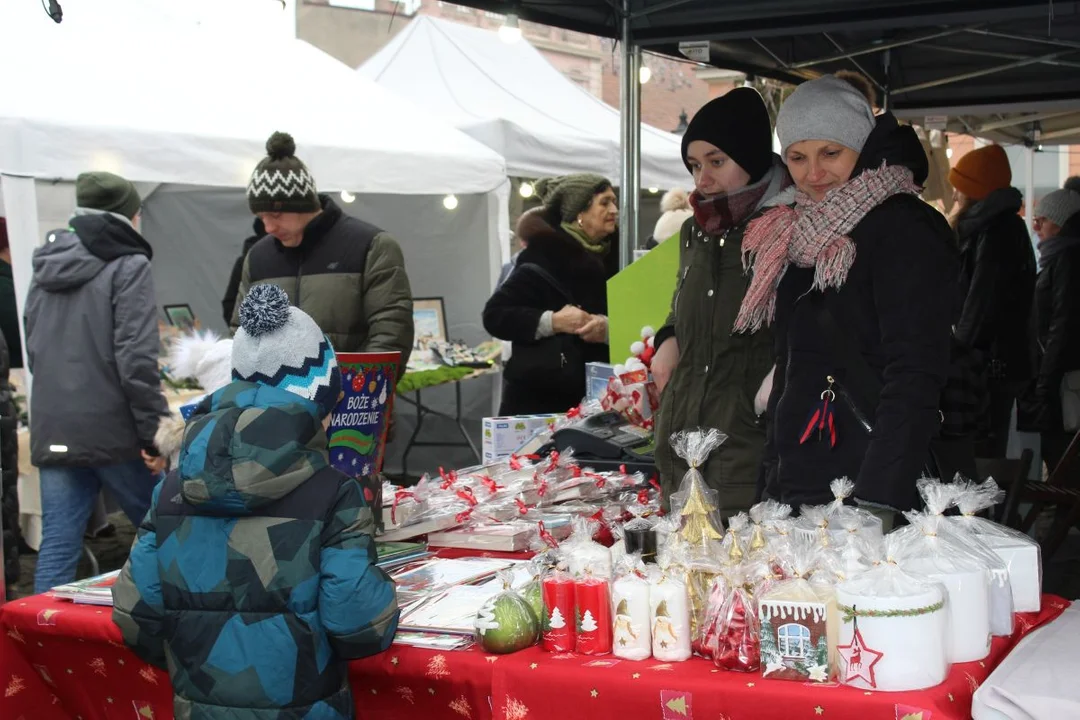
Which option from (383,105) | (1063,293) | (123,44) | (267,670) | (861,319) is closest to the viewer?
(267,670)

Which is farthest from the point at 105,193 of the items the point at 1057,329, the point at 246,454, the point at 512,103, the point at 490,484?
the point at 512,103

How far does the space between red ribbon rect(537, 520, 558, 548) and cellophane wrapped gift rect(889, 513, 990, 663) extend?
36.9 inches

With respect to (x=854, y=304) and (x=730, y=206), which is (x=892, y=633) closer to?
(x=854, y=304)

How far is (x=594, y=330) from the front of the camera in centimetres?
482

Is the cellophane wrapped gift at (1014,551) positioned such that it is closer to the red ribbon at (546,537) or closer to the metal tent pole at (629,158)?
the red ribbon at (546,537)

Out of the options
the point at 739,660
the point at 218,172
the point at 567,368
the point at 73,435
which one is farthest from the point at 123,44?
the point at 739,660

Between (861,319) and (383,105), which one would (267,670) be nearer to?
(861,319)

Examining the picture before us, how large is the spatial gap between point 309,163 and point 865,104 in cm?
447

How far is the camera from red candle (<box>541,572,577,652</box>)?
2004 mm

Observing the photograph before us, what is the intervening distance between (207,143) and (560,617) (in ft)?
15.2

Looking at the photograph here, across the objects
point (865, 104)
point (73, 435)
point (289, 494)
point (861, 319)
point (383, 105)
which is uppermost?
point (383, 105)

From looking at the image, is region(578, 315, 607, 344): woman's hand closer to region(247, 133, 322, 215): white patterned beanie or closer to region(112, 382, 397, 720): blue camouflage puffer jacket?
region(247, 133, 322, 215): white patterned beanie

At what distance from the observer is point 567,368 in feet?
16.0

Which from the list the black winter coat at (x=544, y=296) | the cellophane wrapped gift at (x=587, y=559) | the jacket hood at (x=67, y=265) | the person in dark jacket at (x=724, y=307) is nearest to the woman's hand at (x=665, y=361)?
the person in dark jacket at (x=724, y=307)
